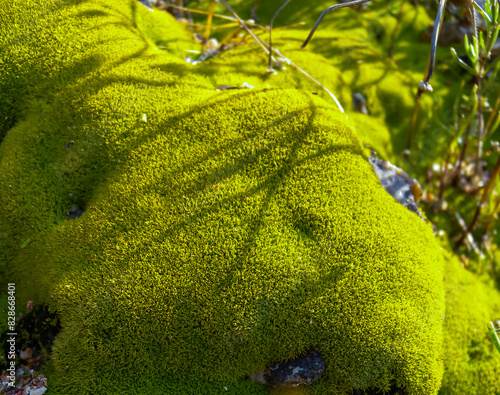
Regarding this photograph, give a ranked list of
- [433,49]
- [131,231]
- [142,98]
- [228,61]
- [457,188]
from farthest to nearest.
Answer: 1. [457,188]
2. [228,61]
3. [142,98]
4. [131,231]
5. [433,49]

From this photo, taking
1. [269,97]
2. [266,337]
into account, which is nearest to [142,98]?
[269,97]

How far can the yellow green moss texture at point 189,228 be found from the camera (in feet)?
9.35

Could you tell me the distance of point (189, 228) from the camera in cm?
304

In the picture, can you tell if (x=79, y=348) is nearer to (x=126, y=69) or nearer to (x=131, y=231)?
(x=131, y=231)

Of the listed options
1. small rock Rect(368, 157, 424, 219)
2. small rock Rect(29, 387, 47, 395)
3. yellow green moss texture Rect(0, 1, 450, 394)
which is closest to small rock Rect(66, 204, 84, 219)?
yellow green moss texture Rect(0, 1, 450, 394)

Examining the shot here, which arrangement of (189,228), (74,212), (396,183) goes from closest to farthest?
(189,228) < (74,212) < (396,183)

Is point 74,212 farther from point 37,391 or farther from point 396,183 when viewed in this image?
point 396,183

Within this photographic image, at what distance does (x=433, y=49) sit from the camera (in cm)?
266

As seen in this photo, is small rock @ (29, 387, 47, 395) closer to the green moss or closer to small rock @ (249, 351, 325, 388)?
small rock @ (249, 351, 325, 388)

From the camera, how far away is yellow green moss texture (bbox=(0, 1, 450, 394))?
2.85m

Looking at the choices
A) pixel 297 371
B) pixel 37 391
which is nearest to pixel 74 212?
pixel 37 391

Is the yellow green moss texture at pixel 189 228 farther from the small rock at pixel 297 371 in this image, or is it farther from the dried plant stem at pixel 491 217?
the dried plant stem at pixel 491 217

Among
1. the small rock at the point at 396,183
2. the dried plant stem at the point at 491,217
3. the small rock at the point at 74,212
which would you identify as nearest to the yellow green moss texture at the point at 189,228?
the small rock at the point at 74,212

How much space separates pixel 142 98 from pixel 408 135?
3.69m
